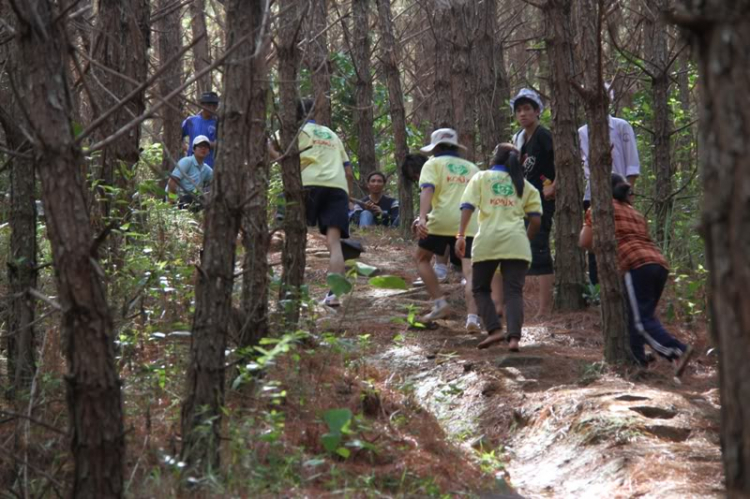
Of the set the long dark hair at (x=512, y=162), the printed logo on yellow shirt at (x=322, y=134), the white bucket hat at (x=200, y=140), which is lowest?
the long dark hair at (x=512, y=162)

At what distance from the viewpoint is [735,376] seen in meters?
2.40

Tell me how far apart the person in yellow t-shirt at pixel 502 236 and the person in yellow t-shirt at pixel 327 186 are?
4.68 feet

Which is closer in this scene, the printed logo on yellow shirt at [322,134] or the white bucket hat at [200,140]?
the printed logo on yellow shirt at [322,134]

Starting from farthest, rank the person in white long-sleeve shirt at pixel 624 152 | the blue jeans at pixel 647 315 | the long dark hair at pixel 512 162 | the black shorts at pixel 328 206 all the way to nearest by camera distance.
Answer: the person in white long-sleeve shirt at pixel 624 152 < the black shorts at pixel 328 206 < the long dark hair at pixel 512 162 < the blue jeans at pixel 647 315

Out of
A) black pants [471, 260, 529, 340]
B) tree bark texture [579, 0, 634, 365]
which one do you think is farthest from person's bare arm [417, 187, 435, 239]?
tree bark texture [579, 0, 634, 365]

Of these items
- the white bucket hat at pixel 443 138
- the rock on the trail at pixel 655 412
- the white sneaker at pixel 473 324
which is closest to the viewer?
the rock on the trail at pixel 655 412

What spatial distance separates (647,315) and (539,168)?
273cm

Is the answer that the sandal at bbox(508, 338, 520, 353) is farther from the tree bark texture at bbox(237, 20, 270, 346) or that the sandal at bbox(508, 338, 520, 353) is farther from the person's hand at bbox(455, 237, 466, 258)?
the tree bark texture at bbox(237, 20, 270, 346)

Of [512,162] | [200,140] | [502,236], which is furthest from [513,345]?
[200,140]

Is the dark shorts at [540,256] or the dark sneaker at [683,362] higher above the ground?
the dark shorts at [540,256]

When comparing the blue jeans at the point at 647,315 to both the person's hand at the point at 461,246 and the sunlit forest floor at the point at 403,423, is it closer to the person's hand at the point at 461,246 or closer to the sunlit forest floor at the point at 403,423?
the sunlit forest floor at the point at 403,423

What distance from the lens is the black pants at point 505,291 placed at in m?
7.95

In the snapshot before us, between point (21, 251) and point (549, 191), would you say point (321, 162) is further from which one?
point (21, 251)

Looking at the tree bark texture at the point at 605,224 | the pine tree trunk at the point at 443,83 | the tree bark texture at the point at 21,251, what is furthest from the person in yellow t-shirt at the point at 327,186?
the pine tree trunk at the point at 443,83
